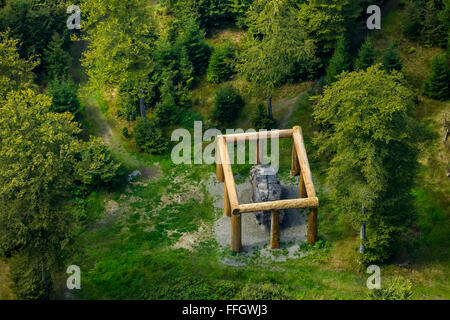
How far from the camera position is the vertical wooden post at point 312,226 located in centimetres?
4288

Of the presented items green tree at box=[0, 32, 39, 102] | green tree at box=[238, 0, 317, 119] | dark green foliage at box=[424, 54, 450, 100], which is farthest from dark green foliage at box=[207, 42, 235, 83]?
dark green foliage at box=[424, 54, 450, 100]

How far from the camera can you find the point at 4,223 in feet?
121

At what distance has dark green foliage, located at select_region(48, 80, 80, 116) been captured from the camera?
53781mm

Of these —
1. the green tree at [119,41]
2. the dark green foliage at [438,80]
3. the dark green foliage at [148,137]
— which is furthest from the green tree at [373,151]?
the green tree at [119,41]

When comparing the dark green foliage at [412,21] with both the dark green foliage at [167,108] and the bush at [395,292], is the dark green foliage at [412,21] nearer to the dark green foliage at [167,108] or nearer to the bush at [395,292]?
the dark green foliage at [167,108]

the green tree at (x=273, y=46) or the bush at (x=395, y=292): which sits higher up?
the green tree at (x=273, y=46)

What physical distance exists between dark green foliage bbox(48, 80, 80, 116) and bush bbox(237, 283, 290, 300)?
2406 centimetres

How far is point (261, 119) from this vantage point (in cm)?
5353

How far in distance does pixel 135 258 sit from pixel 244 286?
7850mm

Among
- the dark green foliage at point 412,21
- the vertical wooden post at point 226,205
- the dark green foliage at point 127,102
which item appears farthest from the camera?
the dark green foliage at point 412,21

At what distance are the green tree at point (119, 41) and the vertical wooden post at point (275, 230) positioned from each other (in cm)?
1709

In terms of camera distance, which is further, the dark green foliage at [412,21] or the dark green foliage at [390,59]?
the dark green foliage at [412,21]

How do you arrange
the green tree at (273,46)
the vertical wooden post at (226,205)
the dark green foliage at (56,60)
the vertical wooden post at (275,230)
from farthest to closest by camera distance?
the dark green foliage at (56,60) → the green tree at (273,46) → the vertical wooden post at (226,205) → the vertical wooden post at (275,230)

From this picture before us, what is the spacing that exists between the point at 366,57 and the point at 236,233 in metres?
19.5
